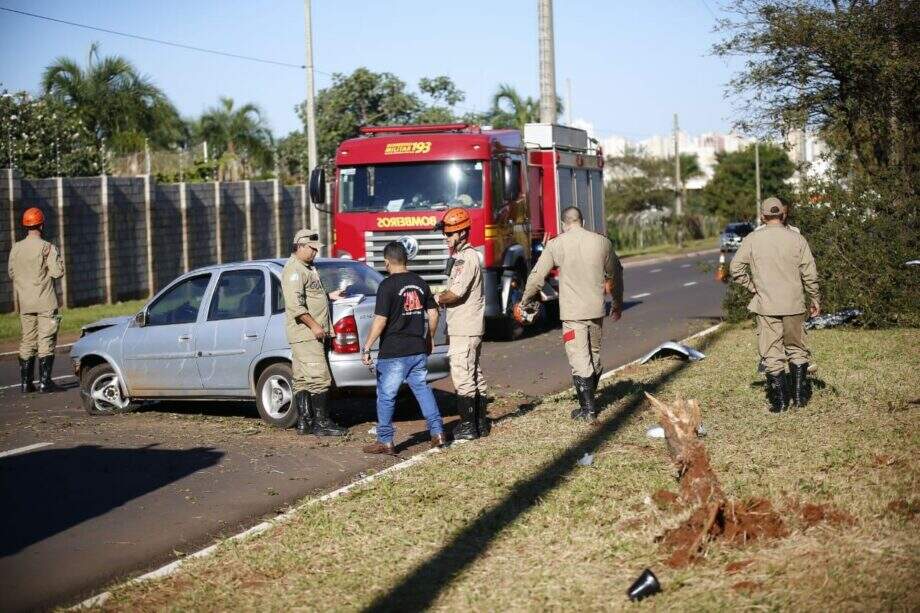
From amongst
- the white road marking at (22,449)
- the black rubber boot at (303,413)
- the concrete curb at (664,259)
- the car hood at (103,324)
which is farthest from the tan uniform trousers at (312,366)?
the concrete curb at (664,259)

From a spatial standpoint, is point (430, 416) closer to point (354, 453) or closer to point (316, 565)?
point (354, 453)

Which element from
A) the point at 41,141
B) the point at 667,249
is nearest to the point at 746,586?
the point at 41,141

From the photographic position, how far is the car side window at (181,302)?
11883mm

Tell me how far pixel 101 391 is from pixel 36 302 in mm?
2624

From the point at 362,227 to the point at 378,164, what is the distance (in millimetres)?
978

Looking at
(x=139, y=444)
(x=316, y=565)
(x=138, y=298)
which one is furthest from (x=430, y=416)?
(x=138, y=298)

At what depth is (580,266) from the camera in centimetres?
1077

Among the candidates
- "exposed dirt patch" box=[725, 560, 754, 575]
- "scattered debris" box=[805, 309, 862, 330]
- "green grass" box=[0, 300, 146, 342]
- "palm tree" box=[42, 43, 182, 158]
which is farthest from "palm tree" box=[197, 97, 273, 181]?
"exposed dirt patch" box=[725, 560, 754, 575]

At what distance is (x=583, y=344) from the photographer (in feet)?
35.2

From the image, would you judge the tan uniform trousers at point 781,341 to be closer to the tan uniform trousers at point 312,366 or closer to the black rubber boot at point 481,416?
the black rubber boot at point 481,416

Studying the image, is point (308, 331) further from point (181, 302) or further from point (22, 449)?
point (22, 449)

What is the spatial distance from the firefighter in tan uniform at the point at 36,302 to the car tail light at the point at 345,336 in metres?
4.99

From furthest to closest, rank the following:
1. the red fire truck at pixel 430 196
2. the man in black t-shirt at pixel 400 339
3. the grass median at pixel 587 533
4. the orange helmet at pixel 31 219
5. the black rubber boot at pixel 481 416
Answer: the red fire truck at pixel 430 196 < the orange helmet at pixel 31 219 < the black rubber boot at pixel 481 416 < the man in black t-shirt at pixel 400 339 < the grass median at pixel 587 533

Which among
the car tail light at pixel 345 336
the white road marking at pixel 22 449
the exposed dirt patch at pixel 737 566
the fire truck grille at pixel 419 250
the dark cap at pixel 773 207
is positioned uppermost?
the dark cap at pixel 773 207
